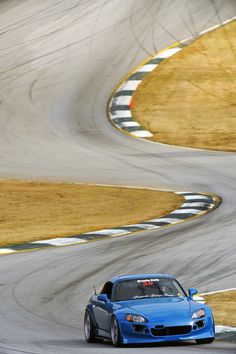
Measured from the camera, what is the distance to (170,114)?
36.3 meters

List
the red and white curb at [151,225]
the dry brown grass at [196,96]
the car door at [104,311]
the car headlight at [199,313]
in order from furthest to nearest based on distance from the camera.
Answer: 1. the dry brown grass at [196,96]
2. the red and white curb at [151,225]
3. the car door at [104,311]
4. the car headlight at [199,313]

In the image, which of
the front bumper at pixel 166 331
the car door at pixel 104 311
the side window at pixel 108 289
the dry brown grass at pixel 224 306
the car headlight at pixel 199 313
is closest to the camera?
the front bumper at pixel 166 331

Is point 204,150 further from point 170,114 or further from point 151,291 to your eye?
point 151,291

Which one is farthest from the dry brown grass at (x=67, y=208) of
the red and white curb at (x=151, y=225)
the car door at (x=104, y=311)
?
the car door at (x=104, y=311)

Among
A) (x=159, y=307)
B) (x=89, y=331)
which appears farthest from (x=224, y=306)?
(x=159, y=307)

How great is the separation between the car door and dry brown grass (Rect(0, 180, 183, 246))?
9212mm

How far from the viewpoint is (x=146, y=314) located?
1274cm

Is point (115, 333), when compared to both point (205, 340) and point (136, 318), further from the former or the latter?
point (205, 340)

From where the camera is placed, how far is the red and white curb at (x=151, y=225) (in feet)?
74.7

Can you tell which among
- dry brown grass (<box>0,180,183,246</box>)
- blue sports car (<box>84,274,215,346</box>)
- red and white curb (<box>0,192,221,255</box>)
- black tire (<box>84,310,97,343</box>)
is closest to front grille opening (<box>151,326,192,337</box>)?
blue sports car (<box>84,274,215,346</box>)

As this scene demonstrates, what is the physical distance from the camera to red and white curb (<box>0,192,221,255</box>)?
74.7ft

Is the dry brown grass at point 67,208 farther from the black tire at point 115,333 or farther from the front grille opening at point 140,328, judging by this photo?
the front grille opening at point 140,328

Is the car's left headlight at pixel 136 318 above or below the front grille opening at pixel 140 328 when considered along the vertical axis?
above

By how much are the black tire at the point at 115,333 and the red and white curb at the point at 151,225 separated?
925 cm
